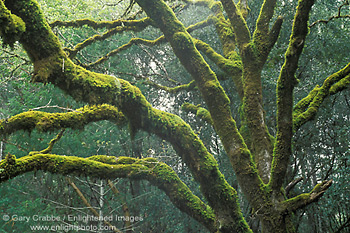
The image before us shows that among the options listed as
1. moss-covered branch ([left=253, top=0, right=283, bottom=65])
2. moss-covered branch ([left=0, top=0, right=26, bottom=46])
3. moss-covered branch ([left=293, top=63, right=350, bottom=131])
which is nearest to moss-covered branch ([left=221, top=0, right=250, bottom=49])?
moss-covered branch ([left=253, top=0, right=283, bottom=65])

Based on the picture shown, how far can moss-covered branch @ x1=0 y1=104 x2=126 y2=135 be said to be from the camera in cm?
416

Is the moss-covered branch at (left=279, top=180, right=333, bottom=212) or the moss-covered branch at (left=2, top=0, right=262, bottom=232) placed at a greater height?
the moss-covered branch at (left=2, top=0, right=262, bottom=232)

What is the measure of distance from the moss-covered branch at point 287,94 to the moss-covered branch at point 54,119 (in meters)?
2.40

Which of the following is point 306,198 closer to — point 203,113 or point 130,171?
point 203,113

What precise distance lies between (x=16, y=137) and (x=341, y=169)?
10.8 metres

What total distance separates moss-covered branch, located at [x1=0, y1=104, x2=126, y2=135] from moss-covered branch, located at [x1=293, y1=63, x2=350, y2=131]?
289 centimetres

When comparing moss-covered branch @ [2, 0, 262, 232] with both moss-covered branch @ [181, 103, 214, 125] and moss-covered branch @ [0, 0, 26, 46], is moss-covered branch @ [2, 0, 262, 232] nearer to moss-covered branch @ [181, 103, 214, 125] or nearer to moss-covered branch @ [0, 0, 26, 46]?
moss-covered branch @ [0, 0, 26, 46]

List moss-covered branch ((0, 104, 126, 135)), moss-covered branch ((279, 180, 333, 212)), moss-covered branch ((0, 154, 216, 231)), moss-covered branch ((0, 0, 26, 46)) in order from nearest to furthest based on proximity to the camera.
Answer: moss-covered branch ((0, 0, 26, 46)) → moss-covered branch ((279, 180, 333, 212)) → moss-covered branch ((0, 104, 126, 135)) → moss-covered branch ((0, 154, 216, 231))

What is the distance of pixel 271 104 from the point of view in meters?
8.91

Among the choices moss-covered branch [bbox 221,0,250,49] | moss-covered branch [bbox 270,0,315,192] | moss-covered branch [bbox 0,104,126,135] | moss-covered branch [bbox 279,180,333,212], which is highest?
moss-covered branch [bbox 221,0,250,49]

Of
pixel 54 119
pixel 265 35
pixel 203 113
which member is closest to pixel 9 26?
pixel 54 119

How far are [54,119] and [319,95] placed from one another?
4.26 meters

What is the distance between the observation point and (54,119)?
4.35m

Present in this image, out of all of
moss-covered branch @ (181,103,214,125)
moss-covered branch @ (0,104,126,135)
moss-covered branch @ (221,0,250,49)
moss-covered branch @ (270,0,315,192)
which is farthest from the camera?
moss-covered branch @ (181,103,214,125)
